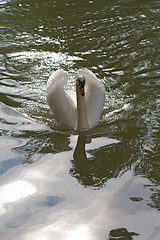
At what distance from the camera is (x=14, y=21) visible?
12523 mm

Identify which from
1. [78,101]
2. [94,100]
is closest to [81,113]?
[78,101]

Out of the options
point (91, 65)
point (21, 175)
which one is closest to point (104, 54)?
point (91, 65)

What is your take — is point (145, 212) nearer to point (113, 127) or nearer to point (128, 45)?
point (113, 127)

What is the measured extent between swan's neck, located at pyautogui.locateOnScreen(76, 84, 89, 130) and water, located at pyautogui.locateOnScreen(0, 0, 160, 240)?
0.62 ft

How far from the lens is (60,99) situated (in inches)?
279

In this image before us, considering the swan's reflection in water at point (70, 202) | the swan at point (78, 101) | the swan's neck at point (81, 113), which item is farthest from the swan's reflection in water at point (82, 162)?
the swan at point (78, 101)

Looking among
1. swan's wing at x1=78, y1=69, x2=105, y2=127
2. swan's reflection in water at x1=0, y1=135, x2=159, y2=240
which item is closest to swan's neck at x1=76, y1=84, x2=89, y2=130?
swan's wing at x1=78, y1=69, x2=105, y2=127

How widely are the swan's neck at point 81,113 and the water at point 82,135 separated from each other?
189 mm

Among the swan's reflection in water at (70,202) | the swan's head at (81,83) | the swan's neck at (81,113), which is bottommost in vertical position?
the swan's reflection in water at (70,202)

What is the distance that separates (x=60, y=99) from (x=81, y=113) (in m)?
0.39

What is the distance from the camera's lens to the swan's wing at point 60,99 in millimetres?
7059

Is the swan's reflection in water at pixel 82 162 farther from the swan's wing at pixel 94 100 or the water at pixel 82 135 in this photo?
the swan's wing at pixel 94 100

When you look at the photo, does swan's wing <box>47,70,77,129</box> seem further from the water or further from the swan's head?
the swan's head

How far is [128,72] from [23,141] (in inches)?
129
